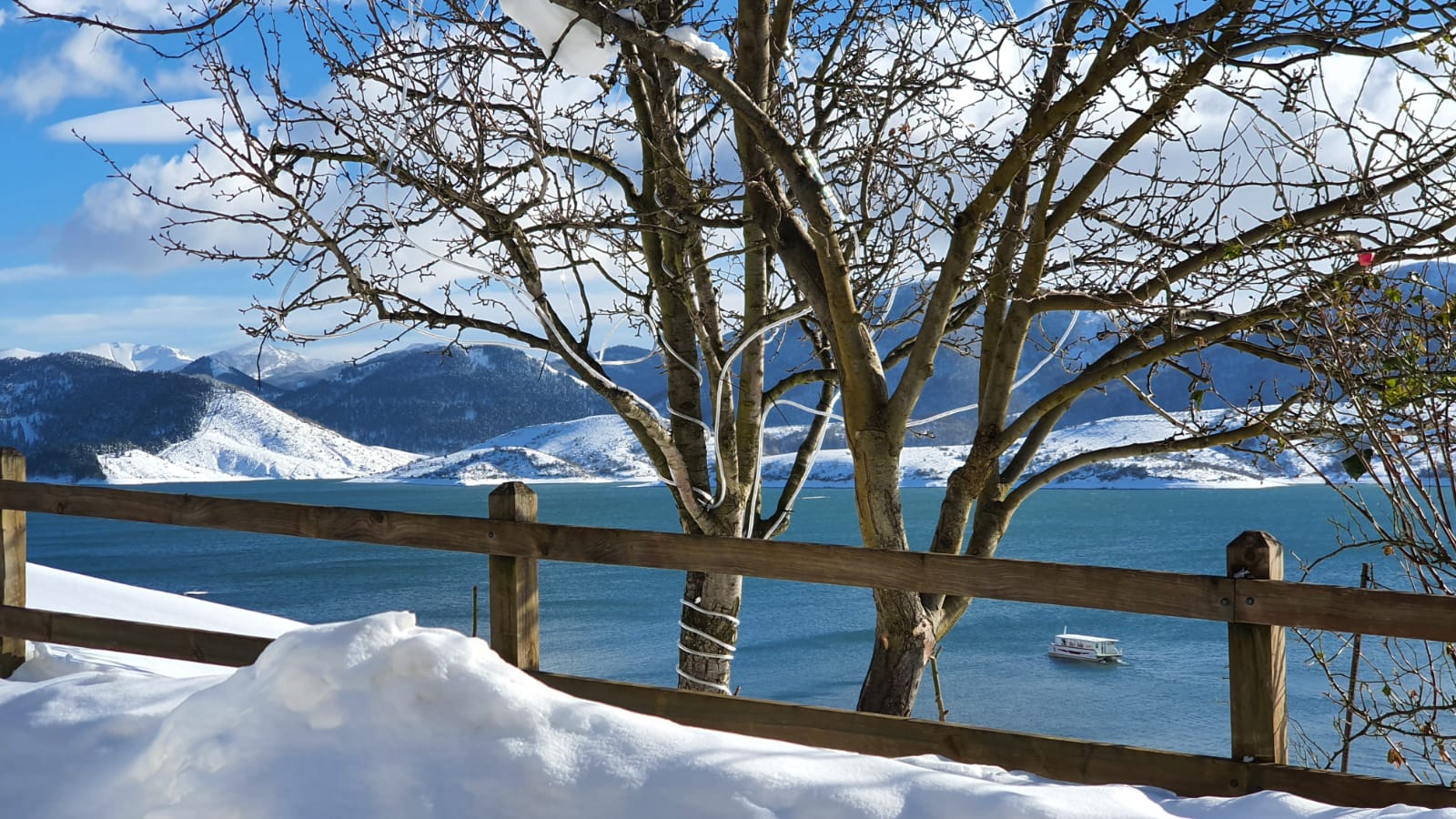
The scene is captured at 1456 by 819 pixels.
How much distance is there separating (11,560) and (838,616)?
2049 inches

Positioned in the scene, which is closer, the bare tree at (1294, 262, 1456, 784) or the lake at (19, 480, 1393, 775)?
the bare tree at (1294, 262, 1456, 784)

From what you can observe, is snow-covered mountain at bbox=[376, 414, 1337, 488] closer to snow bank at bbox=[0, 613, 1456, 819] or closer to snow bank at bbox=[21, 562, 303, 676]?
snow bank at bbox=[21, 562, 303, 676]

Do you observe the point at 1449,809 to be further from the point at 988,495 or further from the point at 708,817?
the point at 988,495

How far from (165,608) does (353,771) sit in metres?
9.39

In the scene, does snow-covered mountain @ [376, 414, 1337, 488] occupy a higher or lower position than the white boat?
higher

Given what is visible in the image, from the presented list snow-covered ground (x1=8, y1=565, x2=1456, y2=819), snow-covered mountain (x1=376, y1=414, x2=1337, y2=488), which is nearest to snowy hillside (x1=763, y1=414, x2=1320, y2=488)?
snow-covered mountain (x1=376, y1=414, x2=1337, y2=488)

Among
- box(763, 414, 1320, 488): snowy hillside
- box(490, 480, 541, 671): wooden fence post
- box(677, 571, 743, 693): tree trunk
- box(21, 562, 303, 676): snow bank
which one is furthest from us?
box(763, 414, 1320, 488): snowy hillside

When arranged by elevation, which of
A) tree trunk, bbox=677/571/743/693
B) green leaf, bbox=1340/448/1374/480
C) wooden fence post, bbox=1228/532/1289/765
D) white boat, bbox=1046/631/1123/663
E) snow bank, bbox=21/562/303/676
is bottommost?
white boat, bbox=1046/631/1123/663

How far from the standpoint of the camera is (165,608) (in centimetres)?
1063

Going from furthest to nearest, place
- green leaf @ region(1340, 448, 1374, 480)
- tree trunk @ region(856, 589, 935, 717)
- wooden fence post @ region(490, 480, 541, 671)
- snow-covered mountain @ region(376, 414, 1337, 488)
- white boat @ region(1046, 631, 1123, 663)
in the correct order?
snow-covered mountain @ region(376, 414, 1337, 488) < white boat @ region(1046, 631, 1123, 663) < tree trunk @ region(856, 589, 935, 717) < wooden fence post @ region(490, 480, 541, 671) < green leaf @ region(1340, 448, 1374, 480)

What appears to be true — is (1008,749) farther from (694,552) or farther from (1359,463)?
(1359,463)

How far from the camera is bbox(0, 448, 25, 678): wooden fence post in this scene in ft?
15.3

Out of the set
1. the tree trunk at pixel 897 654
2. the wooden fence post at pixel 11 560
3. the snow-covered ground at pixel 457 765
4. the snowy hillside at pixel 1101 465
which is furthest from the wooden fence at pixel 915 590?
the snowy hillside at pixel 1101 465

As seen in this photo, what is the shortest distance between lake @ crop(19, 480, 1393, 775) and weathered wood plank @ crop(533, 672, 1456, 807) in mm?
3036
